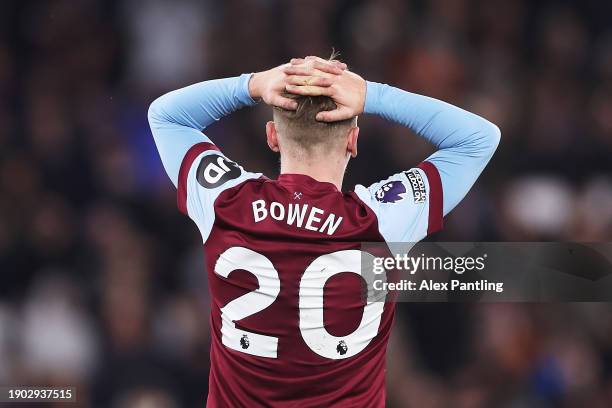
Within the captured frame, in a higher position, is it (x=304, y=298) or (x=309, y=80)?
(x=309, y=80)

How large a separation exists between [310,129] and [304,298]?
39cm

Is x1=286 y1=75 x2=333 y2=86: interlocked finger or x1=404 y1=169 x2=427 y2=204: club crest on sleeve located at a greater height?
x1=286 y1=75 x2=333 y2=86: interlocked finger

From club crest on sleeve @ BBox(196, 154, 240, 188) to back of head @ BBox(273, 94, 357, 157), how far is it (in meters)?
0.15

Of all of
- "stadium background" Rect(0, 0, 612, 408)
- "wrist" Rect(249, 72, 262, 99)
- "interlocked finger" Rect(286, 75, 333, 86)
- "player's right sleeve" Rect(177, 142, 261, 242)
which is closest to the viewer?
"interlocked finger" Rect(286, 75, 333, 86)

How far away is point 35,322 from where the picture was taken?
18.6 feet

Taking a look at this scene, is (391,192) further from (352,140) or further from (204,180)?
(204,180)

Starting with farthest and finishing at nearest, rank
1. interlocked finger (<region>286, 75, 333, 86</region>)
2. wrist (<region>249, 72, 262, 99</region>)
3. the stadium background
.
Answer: the stadium background → wrist (<region>249, 72, 262, 99</region>) → interlocked finger (<region>286, 75, 333, 86</region>)

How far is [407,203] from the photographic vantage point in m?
2.16

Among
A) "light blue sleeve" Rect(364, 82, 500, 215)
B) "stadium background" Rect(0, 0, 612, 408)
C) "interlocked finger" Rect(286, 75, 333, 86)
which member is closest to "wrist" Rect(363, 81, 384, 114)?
"light blue sleeve" Rect(364, 82, 500, 215)

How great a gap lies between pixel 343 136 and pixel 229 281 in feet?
1.41

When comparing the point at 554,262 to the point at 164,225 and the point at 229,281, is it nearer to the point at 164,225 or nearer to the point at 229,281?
the point at 229,281

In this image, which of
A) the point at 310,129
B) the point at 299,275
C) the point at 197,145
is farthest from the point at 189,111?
the point at 299,275

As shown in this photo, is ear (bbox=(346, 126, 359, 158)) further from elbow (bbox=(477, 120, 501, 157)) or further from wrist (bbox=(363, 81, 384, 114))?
elbow (bbox=(477, 120, 501, 157))

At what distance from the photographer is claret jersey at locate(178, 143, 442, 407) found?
2102 mm
